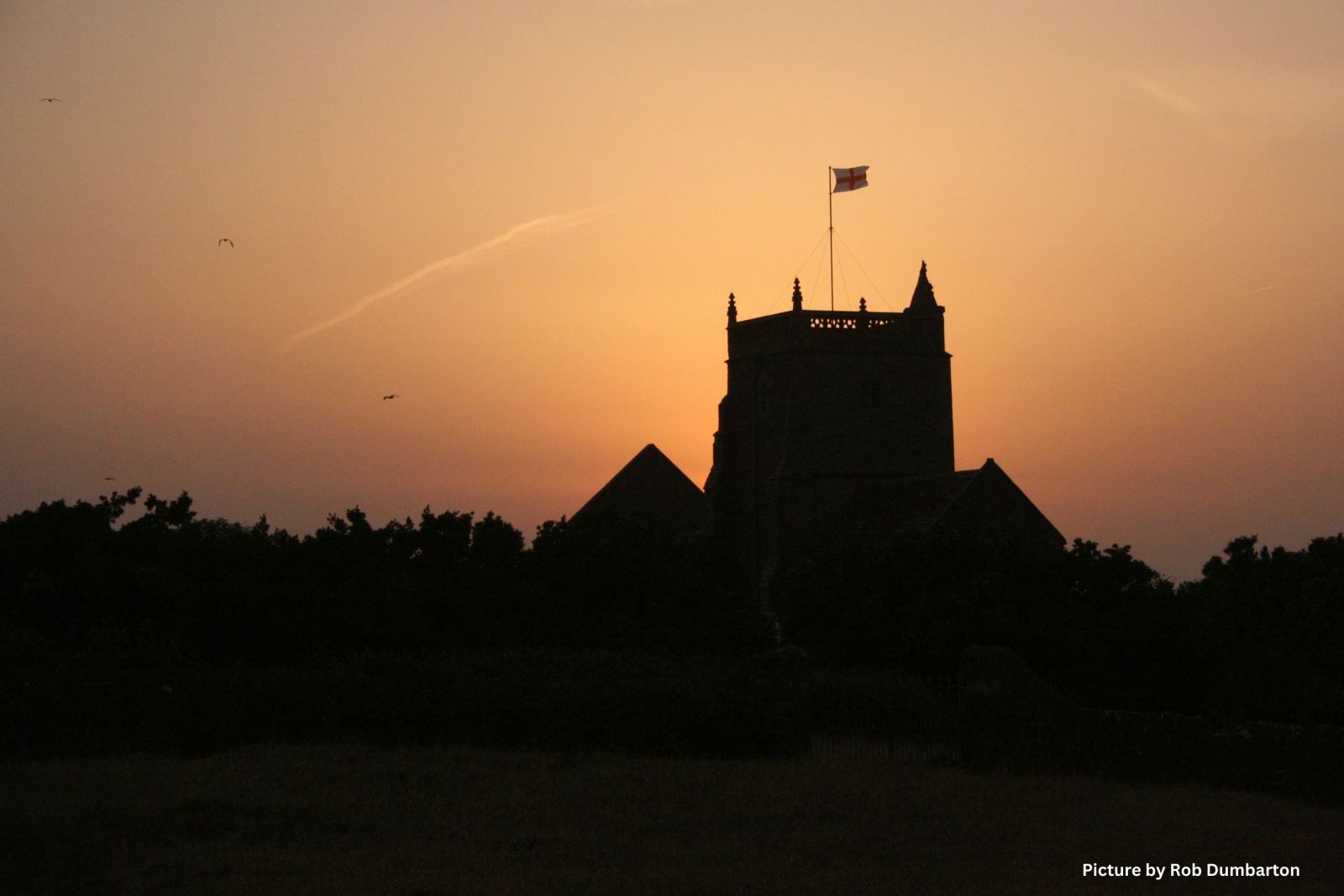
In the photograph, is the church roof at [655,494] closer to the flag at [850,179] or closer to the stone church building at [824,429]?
the stone church building at [824,429]

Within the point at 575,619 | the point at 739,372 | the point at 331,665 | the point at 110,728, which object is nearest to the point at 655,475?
the point at 739,372

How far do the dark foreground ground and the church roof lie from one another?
44467 mm

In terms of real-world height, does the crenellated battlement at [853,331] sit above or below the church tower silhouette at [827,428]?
above

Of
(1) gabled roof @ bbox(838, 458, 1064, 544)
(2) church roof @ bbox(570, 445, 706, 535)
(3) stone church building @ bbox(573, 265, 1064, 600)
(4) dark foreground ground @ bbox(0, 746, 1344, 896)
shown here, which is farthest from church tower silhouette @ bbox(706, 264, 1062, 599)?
(4) dark foreground ground @ bbox(0, 746, 1344, 896)

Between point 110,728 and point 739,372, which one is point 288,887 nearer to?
point 110,728

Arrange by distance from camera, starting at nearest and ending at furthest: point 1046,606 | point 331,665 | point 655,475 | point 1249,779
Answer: point 1249,779 → point 331,665 → point 1046,606 → point 655,475

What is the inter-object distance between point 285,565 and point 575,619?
7.21 m

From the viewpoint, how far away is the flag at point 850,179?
54.7 metres

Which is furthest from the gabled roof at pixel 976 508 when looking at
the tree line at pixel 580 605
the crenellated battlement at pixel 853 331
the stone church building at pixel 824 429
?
the tree line at pixel 580 605

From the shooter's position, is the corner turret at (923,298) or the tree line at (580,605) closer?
the tree line at (580,605)

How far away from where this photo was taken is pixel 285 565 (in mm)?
32469

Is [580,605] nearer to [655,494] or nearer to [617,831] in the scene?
[617,831]

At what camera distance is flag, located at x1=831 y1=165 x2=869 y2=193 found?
5469cm

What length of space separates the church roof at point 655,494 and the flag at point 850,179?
1723 centimetres
